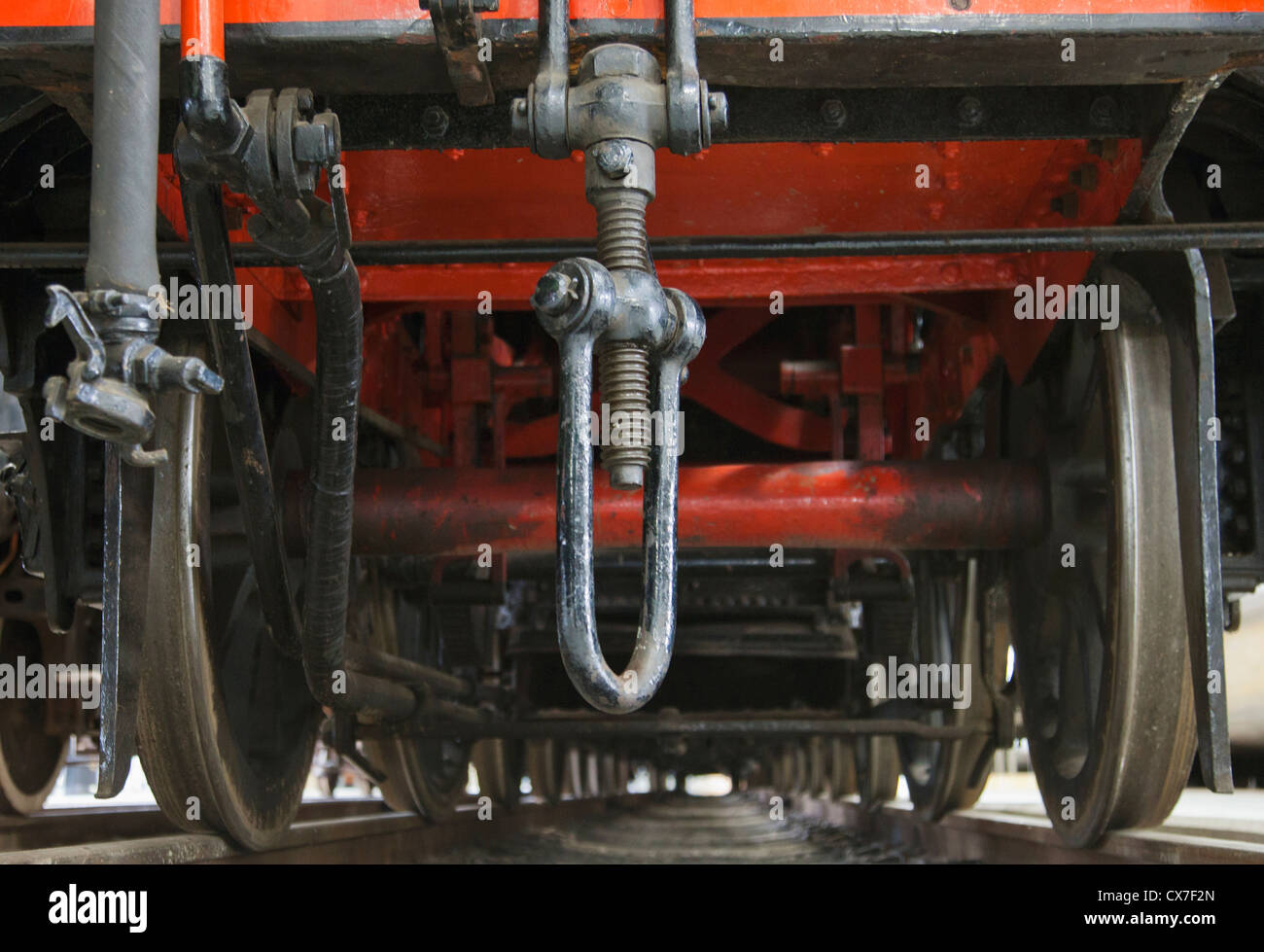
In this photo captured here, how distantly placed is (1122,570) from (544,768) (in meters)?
4.16

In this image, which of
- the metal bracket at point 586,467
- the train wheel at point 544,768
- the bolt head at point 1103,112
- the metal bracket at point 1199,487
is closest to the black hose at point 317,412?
the metal bracket at point 586,467

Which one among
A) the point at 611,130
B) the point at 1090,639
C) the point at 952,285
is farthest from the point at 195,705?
the point at 1090,639

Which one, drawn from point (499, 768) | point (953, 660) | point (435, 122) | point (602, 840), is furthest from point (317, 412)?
point (602, 840)

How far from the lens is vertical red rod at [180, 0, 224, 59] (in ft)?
4.01

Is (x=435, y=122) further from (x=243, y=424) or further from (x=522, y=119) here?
(x=243, y=424)

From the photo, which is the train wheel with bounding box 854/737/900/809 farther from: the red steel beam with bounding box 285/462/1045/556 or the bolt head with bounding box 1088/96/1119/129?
the bolt head with bounding box 1088/96/1119/129

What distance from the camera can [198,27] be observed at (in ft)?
4.02

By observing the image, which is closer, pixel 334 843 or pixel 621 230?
pixel 621 230

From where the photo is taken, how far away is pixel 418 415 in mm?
3129

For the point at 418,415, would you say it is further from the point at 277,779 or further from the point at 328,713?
the point at 277,779

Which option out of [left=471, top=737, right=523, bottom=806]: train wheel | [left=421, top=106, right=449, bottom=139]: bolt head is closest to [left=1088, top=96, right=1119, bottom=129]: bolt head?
[left=421, top=106, right=449, bottom=139]: bolt head
